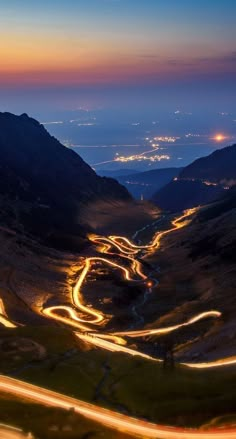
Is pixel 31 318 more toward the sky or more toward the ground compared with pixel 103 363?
more toward the ground

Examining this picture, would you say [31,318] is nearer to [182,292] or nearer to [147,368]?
[182,292]

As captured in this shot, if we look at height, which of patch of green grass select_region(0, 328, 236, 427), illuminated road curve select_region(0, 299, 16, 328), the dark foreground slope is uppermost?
patch of green grass select_region(0, 328, 236, 427)

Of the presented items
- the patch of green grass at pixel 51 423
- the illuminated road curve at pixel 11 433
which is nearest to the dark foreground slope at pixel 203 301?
the patch of green grass at pixel 51 423

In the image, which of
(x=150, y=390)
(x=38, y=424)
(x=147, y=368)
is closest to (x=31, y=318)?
(x=147, y=368)

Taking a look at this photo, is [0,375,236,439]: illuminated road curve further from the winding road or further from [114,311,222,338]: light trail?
[114,311,222,338]: light trail

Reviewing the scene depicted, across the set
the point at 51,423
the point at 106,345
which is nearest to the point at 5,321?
the point at 106,345

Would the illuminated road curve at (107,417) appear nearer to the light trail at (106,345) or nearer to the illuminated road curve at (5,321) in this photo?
the light trail at (106,345)

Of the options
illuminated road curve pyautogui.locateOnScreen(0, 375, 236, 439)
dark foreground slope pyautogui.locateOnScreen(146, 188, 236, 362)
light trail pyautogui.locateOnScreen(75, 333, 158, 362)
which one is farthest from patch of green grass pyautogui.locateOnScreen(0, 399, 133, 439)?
light trail pyautogui.locateOnScreen(75, 333, 158, 362)

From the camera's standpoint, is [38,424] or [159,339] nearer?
[38,424]
